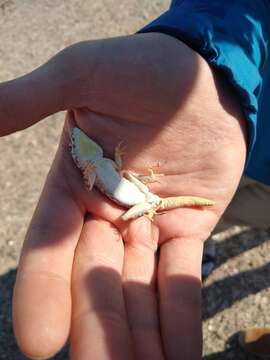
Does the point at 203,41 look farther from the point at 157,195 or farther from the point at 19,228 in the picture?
the point at 19,228

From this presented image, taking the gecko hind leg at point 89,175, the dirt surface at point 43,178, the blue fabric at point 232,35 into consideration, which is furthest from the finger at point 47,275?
the dirt surface at point 43,178

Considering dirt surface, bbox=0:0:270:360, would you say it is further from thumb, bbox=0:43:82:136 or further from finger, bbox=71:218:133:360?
thumb, bbox=0:43:82:136

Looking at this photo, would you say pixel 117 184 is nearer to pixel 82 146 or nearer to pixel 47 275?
pixel 82 146

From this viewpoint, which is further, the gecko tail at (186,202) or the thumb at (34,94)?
the gecko tail at (186,202)

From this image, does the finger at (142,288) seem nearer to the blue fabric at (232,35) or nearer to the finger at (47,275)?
the finger at (47,275)

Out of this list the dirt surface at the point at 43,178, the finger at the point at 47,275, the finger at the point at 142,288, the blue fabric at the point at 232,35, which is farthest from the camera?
the dirt surface at the point at 43,178

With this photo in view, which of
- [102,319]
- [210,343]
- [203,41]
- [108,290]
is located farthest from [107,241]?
[210,343]

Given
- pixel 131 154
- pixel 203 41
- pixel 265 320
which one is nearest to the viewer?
pixel 203 41
